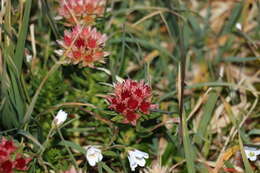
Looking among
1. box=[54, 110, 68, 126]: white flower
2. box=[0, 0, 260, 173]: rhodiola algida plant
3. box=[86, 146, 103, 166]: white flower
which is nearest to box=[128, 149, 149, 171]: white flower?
box=[0, 0, 260, 173]: rhodiola algida plant

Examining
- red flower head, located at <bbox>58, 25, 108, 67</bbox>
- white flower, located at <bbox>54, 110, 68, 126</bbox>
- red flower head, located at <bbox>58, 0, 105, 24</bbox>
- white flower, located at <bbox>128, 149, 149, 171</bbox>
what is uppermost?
red flower head, located at <bbox>58, 0, 105, 24</bbox>

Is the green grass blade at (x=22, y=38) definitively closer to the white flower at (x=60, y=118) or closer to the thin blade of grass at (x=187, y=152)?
the white flower at (x=60, y=118)

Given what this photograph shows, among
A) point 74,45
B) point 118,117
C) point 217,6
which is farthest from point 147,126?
point 217,6

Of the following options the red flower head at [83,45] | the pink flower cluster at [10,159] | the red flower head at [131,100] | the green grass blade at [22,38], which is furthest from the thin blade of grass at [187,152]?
the green grass blade at [22,38]

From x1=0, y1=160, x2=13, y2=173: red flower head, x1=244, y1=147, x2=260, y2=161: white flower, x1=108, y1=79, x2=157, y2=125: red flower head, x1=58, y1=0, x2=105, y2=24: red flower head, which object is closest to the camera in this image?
x1=0, y1=160, x2=13, y2=173: red flower head

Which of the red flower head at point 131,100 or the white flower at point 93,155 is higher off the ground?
the red flower head at point 131,100

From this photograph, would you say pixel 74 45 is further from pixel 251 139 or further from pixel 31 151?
pixel 251 139

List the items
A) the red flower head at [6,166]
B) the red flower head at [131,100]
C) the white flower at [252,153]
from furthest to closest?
the white flower at [252,153] → the red flower head at [131,100] → the red flower head at [6,166]

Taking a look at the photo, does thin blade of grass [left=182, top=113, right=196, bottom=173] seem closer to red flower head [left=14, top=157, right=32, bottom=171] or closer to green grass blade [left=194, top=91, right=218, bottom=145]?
green grass blade [left=194, top=91, right=218, bottom=145]

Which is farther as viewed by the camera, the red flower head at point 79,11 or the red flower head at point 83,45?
the red flower head at point 79,11
